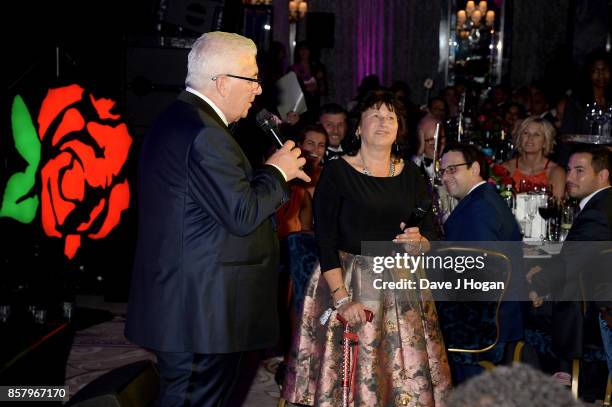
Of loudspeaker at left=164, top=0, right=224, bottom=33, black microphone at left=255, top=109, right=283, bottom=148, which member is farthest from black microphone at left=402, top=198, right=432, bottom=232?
loudspeaker at left=164, top=0, right=224, bottom=33

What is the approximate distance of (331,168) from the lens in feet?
10.9

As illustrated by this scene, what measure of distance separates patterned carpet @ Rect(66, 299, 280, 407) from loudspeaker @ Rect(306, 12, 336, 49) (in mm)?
11177

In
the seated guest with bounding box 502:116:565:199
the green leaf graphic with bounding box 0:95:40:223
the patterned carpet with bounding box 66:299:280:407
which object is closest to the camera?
the patterned carpet with bounding box 66:299:280:407

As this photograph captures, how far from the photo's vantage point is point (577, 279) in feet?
13.2

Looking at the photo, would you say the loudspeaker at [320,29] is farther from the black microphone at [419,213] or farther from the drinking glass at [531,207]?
the black microphone at [419,213]

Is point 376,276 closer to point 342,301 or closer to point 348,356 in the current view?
point 342,301

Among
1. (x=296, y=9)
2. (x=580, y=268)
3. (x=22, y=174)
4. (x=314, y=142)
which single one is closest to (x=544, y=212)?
(x=580, y=268)

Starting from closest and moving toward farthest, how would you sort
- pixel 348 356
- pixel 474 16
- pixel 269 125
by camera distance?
pixel 269 125 → pixel 348 356 → pixel 474 16

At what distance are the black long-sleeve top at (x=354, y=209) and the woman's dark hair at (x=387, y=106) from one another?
0.16 meters

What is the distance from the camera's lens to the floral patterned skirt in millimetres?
3305

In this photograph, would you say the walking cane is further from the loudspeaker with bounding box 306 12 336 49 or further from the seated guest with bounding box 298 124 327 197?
the loudspeaker with bounding box 306 12 336 49

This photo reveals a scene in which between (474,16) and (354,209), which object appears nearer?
(354,209)

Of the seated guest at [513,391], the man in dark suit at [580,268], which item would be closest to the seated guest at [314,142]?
the man in dark suit at [580,268]

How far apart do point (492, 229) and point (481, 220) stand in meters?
0.07
